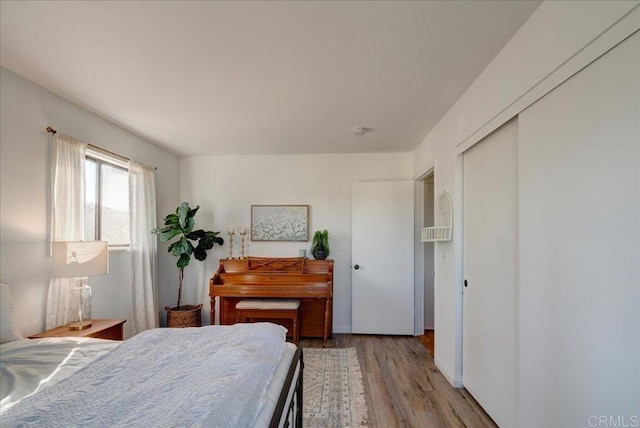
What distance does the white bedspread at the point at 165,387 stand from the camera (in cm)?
92

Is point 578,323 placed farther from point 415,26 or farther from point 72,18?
point 72,18

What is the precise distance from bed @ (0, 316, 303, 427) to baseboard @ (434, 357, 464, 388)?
159cm

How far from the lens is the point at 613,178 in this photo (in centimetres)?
108

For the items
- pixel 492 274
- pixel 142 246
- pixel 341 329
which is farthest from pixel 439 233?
pixel 142 246

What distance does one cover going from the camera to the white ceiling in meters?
1.55

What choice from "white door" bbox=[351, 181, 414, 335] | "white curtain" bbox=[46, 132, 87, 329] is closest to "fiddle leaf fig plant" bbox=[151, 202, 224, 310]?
"white curtain" bbox=[46, 132, 87, 329]

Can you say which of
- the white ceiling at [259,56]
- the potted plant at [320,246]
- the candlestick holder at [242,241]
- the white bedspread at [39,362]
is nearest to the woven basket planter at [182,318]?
the candlestick holder at [242,241]

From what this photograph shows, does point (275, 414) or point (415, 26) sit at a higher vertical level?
point (415, 26)

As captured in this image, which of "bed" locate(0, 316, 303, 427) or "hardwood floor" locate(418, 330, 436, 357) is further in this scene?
"hardwood floor" locate(418, 330, 436, 357)

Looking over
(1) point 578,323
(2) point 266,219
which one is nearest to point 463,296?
(1) point 578,323

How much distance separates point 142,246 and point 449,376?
3.46 meters

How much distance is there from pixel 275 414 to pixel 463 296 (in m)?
2.01

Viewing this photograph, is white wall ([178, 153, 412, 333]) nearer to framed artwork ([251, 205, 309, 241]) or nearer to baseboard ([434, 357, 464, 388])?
framed artwork ([251, 205, 309, 241])

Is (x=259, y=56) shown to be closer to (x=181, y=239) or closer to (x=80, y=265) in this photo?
(x=80, y=265)
